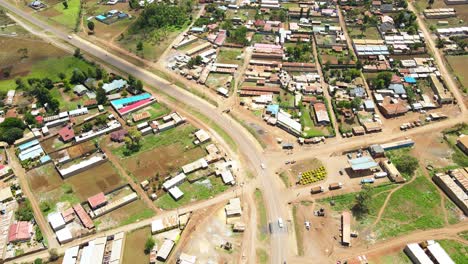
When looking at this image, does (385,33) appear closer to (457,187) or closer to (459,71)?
(459,71)

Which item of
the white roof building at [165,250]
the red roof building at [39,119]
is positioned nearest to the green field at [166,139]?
the red roof building at [39,119]

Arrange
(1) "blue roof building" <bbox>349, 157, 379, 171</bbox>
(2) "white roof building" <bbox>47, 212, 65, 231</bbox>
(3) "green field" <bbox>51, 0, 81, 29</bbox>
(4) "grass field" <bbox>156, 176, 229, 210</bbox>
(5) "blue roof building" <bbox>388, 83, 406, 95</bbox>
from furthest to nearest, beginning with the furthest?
1. (3) "green field" <bbox>51, 0, 81, 29</bbox>
2. (5) "blue roof building" <bbox>388, 83, 406, 95</bbox>
3. (1) "blue roof building" <bbox>349, 157, 379, 171</bbox>
4. (4) "grass field" <bbox>156, 176, 229, 210</bbox>
5. (2) "white roof building" <bbox>47, 212, 65, 231</bbox>

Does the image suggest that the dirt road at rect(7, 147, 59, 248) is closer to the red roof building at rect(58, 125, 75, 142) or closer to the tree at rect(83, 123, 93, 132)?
the red roof building at rect(58, 125, 75, 142)

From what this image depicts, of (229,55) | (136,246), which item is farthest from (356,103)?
(136,246)

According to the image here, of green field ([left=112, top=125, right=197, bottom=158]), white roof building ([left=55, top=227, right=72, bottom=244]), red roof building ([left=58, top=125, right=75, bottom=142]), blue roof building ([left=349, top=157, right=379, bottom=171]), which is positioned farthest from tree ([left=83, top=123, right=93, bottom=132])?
blue roof building ([left=349, top=157, right=379, bottom=171])

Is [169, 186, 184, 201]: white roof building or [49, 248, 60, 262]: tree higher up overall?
[169, 186, 184, 201]: white roof building

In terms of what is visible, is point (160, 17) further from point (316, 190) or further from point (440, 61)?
point (440, 61)

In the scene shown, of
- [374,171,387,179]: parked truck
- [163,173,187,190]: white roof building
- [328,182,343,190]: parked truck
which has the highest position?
[374,171,387,179]: parked truck

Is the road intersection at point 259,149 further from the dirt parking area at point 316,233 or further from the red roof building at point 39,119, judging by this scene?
the red roof building at point 39,119

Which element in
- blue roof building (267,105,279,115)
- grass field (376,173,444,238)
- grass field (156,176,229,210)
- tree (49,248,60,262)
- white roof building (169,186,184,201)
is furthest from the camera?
blue roof building (267,105,279,115)
